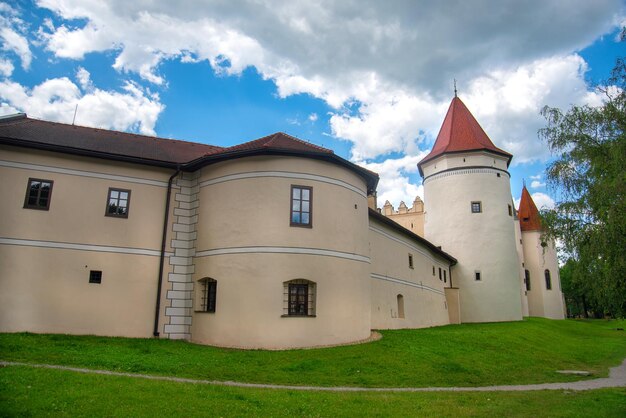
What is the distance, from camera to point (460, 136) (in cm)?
3603

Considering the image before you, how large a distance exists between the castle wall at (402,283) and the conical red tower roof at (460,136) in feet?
27.1

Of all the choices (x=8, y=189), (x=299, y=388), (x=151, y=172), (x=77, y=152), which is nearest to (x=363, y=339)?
(x=299, y=388)

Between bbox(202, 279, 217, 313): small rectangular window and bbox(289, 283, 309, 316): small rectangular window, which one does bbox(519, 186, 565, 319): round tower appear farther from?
bbox(202, 279, 217, 313): small rectangular window

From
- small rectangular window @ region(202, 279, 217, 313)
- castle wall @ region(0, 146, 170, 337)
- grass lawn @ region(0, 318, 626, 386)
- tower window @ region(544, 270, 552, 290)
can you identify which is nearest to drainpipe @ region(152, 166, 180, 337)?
castle wall @ region(0, 146, 170, 337)

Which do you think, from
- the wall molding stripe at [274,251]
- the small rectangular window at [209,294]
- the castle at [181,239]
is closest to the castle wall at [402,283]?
the castle at [181,239]

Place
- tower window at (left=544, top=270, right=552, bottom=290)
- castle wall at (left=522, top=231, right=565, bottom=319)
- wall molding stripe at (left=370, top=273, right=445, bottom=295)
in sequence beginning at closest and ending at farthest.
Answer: wall molding stripe at (left=370, top=273, right=445, bottom=295) → castle wall at (left=522, top=231, right=565, bottom=319) → tower window at (left=544, top=270, right=552, bottom=290)

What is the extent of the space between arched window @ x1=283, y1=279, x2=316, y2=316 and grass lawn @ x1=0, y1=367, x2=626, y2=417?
6.61 metres

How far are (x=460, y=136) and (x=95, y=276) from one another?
27.4 m

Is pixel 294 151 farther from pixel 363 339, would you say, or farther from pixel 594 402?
pixel 594 402

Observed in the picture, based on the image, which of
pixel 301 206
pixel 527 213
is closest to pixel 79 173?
pixel 301 206

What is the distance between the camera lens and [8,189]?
653 inches

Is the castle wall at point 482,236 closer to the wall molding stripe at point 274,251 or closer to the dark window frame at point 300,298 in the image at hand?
the wall molding stripe at point 274,251

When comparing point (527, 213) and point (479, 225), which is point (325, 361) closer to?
point (479, 225)

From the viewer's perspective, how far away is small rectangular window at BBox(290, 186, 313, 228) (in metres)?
17.4
